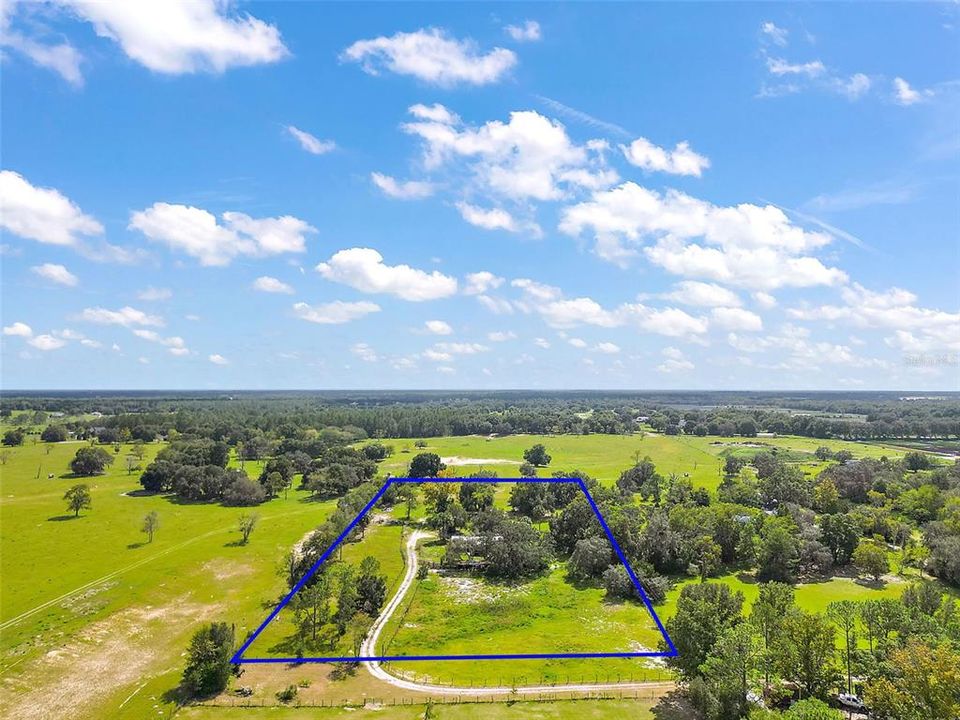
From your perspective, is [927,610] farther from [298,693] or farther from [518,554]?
[298,693]

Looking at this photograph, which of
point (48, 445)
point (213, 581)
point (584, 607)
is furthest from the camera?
point (48, 445)

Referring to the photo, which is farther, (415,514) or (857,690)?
(415,514)

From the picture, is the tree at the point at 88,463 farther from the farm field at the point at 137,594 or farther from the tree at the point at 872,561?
the tree at the point at 872,561

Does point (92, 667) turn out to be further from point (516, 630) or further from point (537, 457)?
point (537, 457)

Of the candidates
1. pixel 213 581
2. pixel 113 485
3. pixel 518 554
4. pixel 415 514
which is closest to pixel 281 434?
pixel 113 485

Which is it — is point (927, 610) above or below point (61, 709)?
above

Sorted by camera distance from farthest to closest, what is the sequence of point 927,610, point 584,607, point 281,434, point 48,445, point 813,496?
point 281,434, point 48,445, point 813,496, point 584,607, point 927,610

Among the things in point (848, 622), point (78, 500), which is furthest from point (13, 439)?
point (848, 622)
